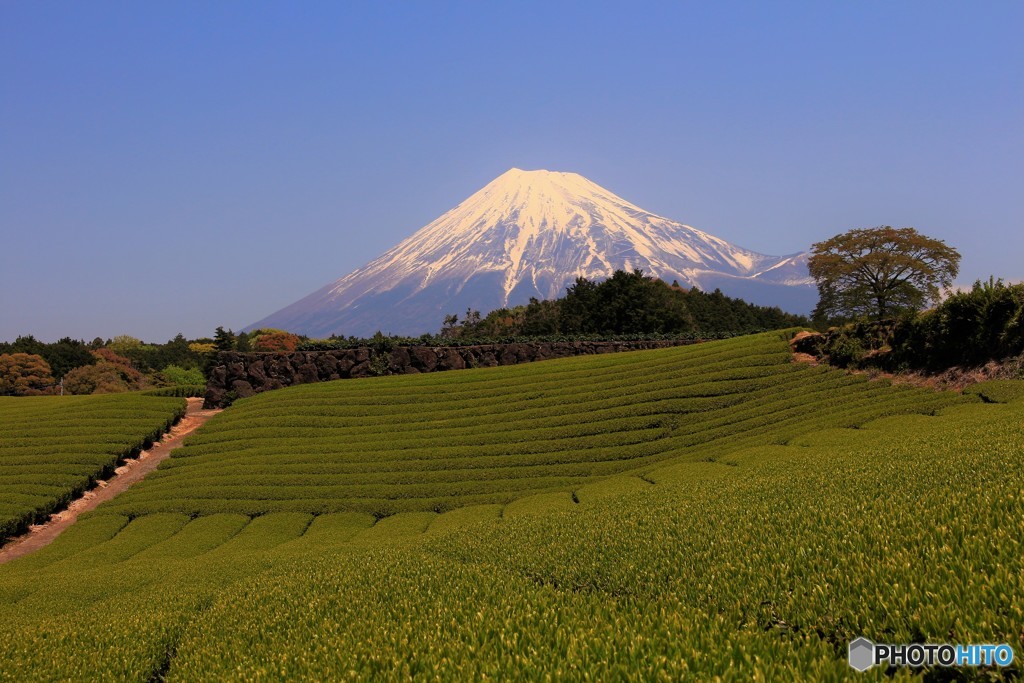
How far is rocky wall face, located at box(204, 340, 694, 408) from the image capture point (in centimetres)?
4619

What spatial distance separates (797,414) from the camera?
25.7 meters

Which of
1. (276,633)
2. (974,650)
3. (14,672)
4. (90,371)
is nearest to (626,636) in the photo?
(974,650)

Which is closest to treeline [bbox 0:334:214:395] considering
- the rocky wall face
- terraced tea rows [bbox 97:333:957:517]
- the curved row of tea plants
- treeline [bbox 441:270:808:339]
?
the rocky wall face

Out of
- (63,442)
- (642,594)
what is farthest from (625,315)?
(642,594)

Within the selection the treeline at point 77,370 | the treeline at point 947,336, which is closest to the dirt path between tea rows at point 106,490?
the treeline at point 77,370

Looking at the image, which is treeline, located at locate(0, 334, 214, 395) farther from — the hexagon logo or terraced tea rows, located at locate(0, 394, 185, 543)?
the hexagon logo

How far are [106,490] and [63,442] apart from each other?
5.98 m

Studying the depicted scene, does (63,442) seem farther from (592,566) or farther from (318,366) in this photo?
(592,566)

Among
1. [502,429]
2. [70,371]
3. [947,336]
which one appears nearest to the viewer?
[947,336]

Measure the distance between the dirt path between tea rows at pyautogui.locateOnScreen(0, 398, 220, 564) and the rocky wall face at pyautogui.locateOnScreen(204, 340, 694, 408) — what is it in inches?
127

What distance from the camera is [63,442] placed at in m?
34.4

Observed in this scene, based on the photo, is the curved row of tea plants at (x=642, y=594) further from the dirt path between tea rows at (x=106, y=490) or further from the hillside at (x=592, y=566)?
the dirt path between tea rows at (x=106, y=490)

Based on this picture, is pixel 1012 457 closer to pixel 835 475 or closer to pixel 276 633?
pixel 835 475

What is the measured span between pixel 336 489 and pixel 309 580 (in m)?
16.0
